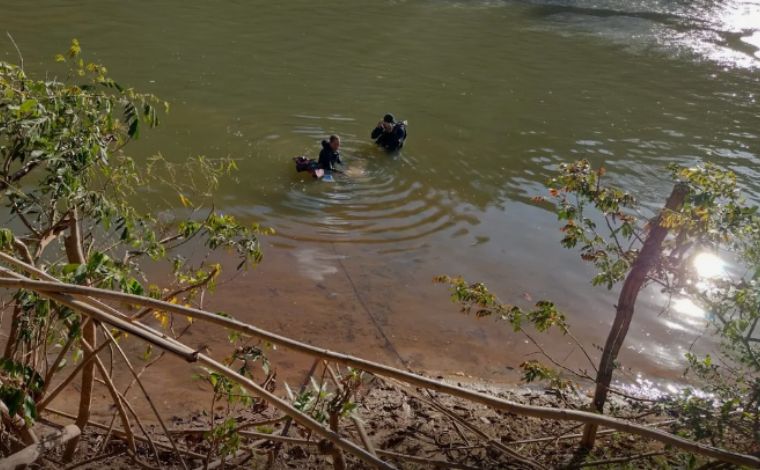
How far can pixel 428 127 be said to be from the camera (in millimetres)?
12398

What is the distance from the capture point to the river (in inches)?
283

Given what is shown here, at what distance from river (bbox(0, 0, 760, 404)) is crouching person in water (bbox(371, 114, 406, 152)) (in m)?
0.21

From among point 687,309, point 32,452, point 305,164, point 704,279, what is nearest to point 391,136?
point 305,164

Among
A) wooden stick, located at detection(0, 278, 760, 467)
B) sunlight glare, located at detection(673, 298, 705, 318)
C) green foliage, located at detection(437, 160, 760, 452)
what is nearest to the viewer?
wooden stick, located at detection(0, 278, 760, 467)

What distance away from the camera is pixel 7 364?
266 centimetres

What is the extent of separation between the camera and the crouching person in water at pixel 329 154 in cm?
981

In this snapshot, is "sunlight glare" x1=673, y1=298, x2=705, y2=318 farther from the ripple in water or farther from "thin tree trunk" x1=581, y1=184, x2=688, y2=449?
"thin tree trunk" x1=581, y1=184, x2=688, y2=449

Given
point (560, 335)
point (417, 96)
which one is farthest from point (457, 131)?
point (560, 335)

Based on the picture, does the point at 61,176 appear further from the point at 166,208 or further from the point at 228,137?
the point at 228,137

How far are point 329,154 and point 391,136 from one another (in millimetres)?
1291

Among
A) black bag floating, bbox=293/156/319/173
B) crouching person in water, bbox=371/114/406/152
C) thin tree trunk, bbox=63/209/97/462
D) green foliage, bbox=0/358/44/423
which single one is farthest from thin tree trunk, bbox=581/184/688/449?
crouching person in water, bbox=371/114/406/152

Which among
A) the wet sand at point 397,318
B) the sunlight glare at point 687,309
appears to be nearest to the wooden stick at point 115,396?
the wet sand at point 397,318

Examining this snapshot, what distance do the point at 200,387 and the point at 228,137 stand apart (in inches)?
230

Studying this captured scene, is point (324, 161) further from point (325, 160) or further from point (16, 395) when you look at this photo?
point (16, 395)
